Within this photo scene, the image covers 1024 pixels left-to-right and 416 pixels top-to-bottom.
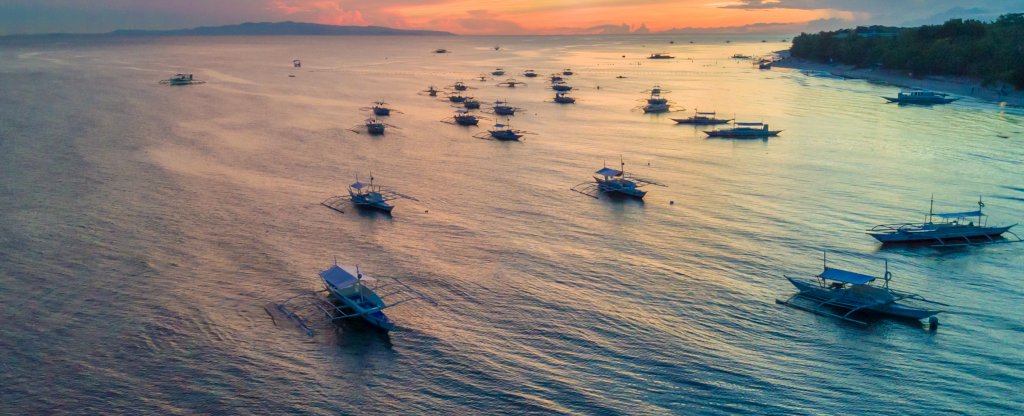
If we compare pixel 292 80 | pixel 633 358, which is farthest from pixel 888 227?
pixel 292 80

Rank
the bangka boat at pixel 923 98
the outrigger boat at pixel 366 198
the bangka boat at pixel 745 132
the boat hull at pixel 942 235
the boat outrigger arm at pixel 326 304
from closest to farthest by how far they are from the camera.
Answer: the boat outrigger arm at pixel 326 304
the boat hull at pixel 942 235
the outrigger boat at pixel 366 198
the bangka boat at pixel 745 132
the bangka boat at pixel 923 98

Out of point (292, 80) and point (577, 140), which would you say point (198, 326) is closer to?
point (577, 140)

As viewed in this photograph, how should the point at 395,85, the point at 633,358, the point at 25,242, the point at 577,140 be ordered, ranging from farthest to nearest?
the point at 395,85 → the point at 577,140 → the point at 25,242 → the point at 633,358

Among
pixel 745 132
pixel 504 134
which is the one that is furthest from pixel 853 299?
pixel 504 134

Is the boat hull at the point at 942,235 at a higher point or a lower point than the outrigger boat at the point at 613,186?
lower

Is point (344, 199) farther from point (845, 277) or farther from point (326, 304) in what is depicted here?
point (845, 277)

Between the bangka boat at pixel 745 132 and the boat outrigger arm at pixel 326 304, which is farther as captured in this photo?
the bangka boat at pixel 745 132

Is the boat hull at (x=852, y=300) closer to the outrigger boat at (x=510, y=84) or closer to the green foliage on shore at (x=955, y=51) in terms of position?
the green foliage on shore at (x=955, y=51)

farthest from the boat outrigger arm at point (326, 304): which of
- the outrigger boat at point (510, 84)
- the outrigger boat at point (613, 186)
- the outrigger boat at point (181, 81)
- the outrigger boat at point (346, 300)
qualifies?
the outrigger boat at point (181, 81)
